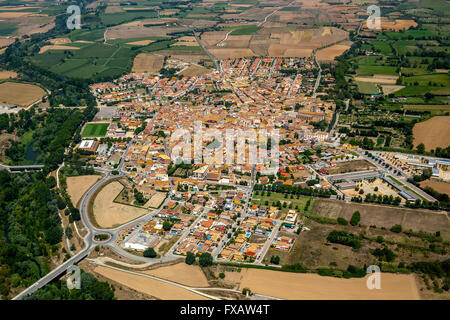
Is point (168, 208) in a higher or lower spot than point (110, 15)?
lower

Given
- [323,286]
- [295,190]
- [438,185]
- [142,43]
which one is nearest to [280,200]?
[295,190]

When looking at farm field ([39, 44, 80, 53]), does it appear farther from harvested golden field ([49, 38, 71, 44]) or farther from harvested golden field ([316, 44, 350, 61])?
harvested golden field ([316, 44, 350, 61])

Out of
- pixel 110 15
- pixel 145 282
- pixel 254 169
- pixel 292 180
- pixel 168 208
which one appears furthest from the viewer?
pixel 110 15

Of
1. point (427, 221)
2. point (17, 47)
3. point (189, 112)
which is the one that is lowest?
point (427, 221)

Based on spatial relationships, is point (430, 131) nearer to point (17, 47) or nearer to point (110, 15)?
point (17, 47)

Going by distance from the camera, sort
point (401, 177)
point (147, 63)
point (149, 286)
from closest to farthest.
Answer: point (149, 286) < point (401, 177) < point (147, 63)

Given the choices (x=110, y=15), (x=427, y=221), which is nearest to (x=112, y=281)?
(x=427, y=221)

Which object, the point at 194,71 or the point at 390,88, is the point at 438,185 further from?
the point at 194,71
